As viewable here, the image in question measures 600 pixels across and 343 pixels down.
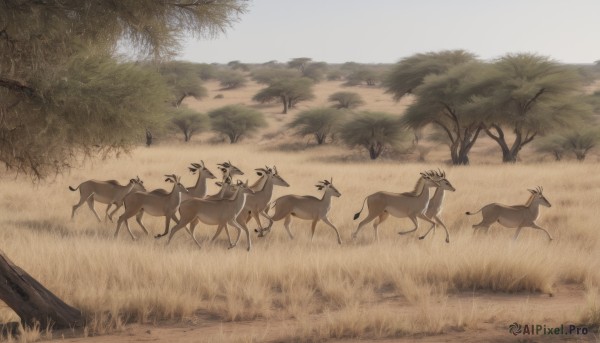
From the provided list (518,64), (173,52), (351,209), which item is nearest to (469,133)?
(518,64)

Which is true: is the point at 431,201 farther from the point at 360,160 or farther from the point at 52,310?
the point at 360,160

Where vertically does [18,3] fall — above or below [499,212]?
above

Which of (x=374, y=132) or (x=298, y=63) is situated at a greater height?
(x=298, y=63)

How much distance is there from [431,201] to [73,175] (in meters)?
13.8

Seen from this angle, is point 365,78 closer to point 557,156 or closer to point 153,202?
point 557,156

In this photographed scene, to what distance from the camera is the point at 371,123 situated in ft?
118

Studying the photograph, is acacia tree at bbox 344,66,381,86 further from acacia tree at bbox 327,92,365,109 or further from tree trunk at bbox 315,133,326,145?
tree trunk at bbox 315,133,326,145

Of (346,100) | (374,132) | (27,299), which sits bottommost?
(27,299)

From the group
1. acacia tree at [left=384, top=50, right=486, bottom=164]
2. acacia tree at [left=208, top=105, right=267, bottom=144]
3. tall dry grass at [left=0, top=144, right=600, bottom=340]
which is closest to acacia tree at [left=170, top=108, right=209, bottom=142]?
acacia tree at [left=208, top=105, right=267, bottom=144]

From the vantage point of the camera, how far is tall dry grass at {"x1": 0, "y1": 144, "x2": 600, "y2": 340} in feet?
24.2

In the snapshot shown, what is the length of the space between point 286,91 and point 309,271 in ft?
166

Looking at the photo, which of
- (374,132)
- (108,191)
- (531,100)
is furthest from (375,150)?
(108,191)

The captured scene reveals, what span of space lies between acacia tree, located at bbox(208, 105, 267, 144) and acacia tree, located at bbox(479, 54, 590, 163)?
18.6 m

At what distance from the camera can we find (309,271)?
9.11 m
